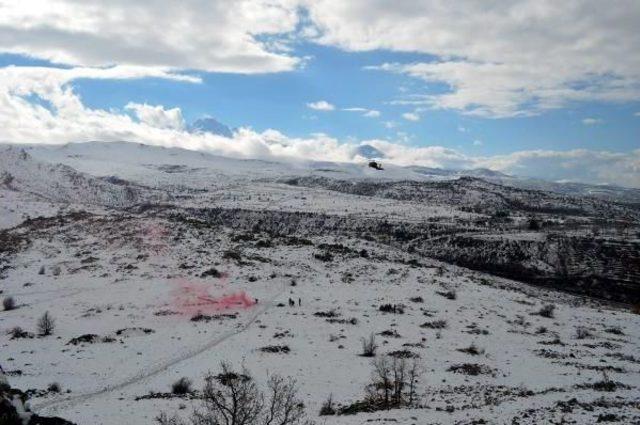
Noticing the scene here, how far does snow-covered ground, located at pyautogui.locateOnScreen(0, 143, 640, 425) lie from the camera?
95.3ft

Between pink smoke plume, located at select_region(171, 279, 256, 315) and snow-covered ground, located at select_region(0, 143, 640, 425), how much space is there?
22 cm

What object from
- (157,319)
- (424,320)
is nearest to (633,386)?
(424,320)

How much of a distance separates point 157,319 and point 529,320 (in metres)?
36.7

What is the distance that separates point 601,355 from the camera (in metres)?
41.0

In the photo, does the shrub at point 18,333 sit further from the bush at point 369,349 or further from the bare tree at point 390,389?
the bare tree at point 390,389

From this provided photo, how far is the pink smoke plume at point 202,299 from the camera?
53237 millimetres

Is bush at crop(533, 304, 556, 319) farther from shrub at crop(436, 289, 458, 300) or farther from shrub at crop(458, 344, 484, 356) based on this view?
shrub at crop(458, 344, 484, 356)

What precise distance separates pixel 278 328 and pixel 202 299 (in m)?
12.6

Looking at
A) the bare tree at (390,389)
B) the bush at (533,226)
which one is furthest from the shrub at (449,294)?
the bush at (533,226)

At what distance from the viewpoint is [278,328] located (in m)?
47.5

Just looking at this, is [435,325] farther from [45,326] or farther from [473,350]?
[45,326]

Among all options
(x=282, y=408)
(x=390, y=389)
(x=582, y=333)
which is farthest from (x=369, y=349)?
(x=582, y=333)

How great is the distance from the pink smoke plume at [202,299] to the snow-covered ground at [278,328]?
0.22 metres

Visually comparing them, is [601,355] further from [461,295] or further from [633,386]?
[461,295]
